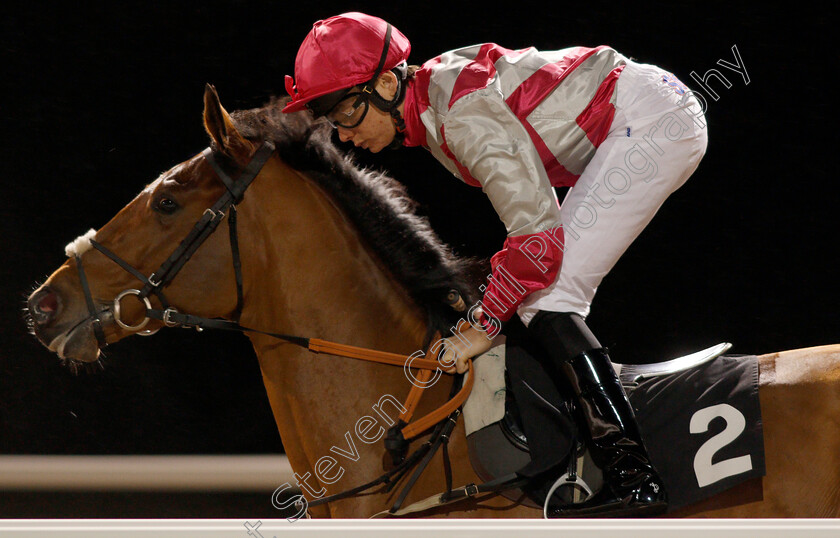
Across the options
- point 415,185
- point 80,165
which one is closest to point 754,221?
point 415,185

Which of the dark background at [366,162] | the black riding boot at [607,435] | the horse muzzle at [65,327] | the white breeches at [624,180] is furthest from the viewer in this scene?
the dark background at [366,162]

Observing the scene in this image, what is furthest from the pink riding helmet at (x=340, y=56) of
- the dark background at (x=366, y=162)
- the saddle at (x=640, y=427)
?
A: the dark background at (x=366, y=162)

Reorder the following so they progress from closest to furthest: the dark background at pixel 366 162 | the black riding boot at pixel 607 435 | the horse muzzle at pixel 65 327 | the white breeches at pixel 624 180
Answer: the black riding boot at pixel 607 435
the white breeches at pixel 624 180
the horse muzzle at pixel 65 327
the dark background at pixel 366 162

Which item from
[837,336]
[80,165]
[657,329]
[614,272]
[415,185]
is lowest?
[837,336]

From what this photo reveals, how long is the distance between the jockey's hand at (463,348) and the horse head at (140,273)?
497mm

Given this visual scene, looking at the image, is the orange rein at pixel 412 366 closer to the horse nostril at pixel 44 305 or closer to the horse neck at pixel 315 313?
the horse neck at pixel 315 313

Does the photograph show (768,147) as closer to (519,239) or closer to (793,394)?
(793,394)

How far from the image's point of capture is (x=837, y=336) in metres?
2.88

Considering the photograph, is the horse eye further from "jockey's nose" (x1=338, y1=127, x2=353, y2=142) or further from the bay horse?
"jockey's nose" (x1=338, y1=127, x2=353, y2=142)

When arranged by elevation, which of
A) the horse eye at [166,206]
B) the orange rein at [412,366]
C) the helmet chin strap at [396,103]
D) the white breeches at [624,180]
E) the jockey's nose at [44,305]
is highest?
the helmet chin strap at [396,103]

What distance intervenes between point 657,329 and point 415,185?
129 cm

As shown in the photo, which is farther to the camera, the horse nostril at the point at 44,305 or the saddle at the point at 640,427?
the horse nostril at the point at 44,305

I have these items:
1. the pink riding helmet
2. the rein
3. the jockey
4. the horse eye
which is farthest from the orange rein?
the pink riding helmet

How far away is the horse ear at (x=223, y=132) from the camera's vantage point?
138 centimetres
